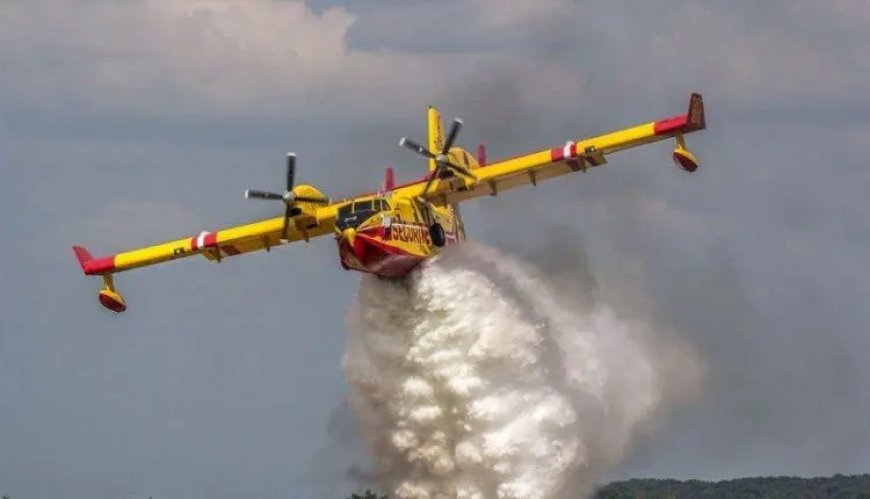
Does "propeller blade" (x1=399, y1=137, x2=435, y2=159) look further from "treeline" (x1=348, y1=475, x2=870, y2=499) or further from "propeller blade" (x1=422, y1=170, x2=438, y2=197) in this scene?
"treeline" (x1=348, y1=475, x2=870, y2=499)

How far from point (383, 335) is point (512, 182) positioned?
6.49 m

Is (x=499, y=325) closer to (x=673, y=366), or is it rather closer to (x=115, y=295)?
(x=673, y=366)

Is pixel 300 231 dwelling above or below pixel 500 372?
above

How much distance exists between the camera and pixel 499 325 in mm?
60875

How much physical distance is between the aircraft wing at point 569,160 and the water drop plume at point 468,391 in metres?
2.15

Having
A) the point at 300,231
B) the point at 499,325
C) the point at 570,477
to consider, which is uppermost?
the point at 300,231

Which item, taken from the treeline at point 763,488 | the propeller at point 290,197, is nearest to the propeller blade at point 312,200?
the propeller at point 290,197

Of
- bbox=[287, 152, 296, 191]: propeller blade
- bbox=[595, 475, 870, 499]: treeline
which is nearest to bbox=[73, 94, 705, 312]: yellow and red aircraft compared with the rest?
bbox=[287, 152, 296, 191]: propeller blade

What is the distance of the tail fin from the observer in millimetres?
67312

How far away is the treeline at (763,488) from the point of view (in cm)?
17462

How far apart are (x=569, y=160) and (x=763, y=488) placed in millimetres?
124708

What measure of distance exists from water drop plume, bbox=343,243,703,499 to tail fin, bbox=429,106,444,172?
5513 mm

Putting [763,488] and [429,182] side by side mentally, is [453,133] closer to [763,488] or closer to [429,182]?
[429,182]

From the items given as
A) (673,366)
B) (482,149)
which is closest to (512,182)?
(482,149)
